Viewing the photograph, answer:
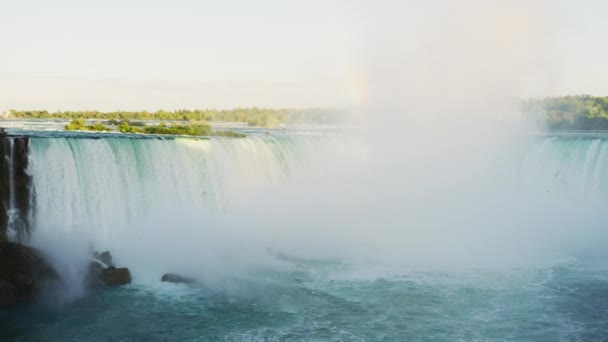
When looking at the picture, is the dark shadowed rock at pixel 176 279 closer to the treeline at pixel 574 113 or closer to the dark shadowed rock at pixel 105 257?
the dark shadowed rock at pixel 105 257

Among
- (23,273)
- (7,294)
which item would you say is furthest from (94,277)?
(7,294)

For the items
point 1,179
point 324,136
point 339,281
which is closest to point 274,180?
point 324,136

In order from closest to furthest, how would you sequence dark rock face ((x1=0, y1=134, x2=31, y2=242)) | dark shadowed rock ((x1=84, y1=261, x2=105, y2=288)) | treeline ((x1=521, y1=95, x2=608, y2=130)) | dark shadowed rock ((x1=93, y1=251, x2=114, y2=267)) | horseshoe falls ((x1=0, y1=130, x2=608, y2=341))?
horseshoe falls ((x1=0, y1=130, x2=608, y2=341)) < dark shadowed rock ((x1=84, y1=261, x2=105, y2=288)) < dark rock face ((x1=0, y1=134, x2=31, y2=242)) < dark shadowed rock ((x1=93, y1=251, x2=114, y2=267)) < treeline ((x1=521, y1=95, x2=608, y2=130))

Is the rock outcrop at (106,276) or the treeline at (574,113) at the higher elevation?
the treeline at (574,113)

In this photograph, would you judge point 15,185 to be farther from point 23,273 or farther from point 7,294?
point 7,294

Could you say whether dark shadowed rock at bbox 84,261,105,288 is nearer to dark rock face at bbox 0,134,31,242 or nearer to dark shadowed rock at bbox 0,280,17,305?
dark shadowed rock at bbox 0,280,17,305

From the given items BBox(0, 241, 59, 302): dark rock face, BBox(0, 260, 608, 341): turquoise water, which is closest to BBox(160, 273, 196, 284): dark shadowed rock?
BBox(0, 260, 608, 341): turquoise water

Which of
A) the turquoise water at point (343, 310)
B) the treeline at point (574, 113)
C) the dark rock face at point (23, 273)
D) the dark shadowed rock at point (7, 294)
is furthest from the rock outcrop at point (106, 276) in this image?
the treeline at point (574, 113)
